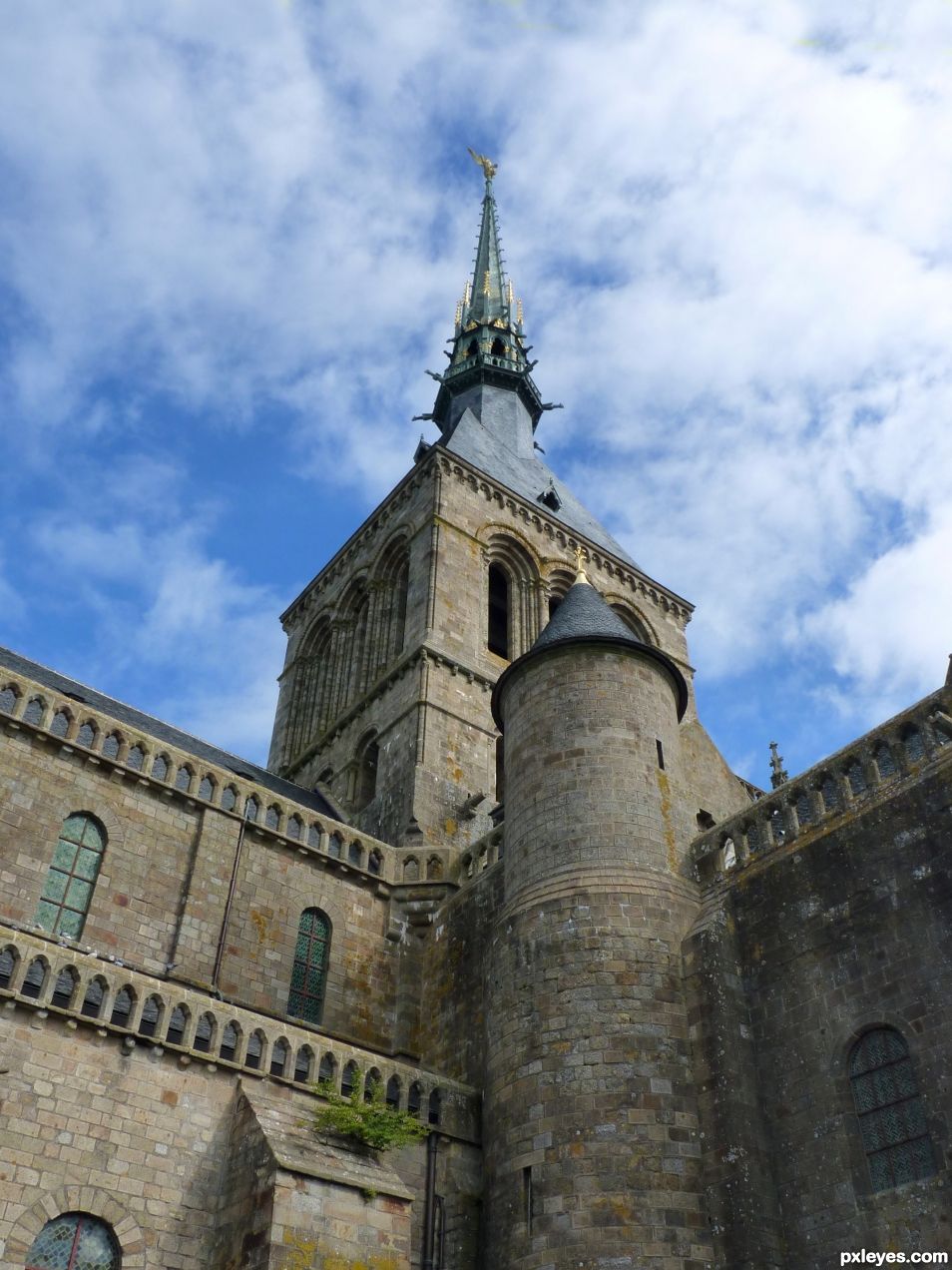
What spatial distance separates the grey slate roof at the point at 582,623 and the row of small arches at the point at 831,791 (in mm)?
4114

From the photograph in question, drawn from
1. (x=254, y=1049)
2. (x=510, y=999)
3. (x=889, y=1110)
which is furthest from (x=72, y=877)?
(x=889, y=1110)

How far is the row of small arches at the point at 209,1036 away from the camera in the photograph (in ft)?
42.3

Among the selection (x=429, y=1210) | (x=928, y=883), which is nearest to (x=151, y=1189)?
(x=429, y=1210)

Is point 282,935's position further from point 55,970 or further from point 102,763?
point 55,970

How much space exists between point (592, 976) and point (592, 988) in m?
0.15

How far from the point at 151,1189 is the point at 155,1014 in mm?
1938

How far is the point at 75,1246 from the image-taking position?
11.7m

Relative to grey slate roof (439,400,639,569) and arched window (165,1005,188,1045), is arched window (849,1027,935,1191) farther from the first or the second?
grey slate roof (439,400,639,569)

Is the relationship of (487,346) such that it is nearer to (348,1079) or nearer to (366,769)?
(366,769)

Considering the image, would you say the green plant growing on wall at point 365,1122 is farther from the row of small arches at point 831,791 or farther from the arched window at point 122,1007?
the row of small arches at point 831,791

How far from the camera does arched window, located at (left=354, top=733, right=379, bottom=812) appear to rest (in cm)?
2675

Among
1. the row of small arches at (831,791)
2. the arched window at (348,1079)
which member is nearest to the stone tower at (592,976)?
the row of small arches at (831,791)

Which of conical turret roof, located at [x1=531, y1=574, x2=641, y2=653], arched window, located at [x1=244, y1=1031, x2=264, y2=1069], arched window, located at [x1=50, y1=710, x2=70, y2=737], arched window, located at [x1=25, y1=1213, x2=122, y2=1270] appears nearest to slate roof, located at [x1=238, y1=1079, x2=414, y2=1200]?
arched window, located at [x1=244, y1=1031, x2=264, y2=1069]

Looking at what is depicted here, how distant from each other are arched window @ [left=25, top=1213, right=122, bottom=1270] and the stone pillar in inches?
178
